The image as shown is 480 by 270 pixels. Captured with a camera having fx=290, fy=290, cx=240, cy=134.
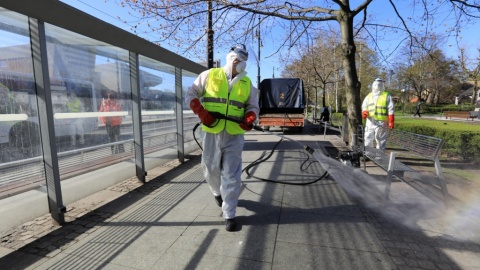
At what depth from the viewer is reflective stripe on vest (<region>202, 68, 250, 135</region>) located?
10.4 feet

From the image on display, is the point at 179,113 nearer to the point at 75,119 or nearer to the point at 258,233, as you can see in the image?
A: the point at 75,119

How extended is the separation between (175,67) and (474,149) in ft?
24.0

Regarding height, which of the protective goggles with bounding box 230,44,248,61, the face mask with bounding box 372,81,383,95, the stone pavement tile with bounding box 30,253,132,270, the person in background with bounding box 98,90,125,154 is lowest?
the stone pavement tile with bounding box 30,253,132,270

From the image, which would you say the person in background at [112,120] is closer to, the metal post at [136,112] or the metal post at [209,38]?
the metal post at [136,112]

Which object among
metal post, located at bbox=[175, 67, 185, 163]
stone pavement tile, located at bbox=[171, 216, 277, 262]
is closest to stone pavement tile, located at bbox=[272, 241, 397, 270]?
stone pavement tile, located at bbox=[171, 216, 277, 262]

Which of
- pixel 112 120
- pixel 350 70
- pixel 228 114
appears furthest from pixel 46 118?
pixel 350 70

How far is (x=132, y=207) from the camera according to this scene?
3.92 metres

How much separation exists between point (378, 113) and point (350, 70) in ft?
4.56

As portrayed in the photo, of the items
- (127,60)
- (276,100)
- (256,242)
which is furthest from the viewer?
(276,100)

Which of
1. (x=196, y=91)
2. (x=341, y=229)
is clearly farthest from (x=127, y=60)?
(x=341, y=229)

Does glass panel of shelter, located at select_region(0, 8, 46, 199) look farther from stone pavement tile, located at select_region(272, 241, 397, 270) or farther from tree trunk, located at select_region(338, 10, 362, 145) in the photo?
tree trunk, located at select_region(338, 10, 362, 145)

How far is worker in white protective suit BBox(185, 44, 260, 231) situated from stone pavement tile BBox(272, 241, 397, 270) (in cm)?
70

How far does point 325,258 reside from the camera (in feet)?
8.38

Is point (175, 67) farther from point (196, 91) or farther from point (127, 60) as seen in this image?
point (196, 91)
